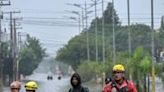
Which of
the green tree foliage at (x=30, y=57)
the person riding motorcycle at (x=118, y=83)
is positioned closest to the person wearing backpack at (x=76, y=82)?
the person riding motorcycle at (x=118, y=83)

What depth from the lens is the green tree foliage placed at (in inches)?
5342

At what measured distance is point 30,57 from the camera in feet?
460

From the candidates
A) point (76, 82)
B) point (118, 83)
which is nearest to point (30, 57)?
point (76, 82)

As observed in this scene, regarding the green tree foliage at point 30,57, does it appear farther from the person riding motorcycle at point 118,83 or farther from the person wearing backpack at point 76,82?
the person riding motorcycle at point 118,83

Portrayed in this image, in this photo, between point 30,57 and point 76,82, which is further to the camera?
point 30,57

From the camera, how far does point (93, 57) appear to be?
382 ft

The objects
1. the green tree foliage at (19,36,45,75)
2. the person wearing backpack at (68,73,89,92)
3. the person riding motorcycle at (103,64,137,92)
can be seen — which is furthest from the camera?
the green tree foliage at (19,36,45,75)

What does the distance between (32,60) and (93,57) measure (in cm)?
2732

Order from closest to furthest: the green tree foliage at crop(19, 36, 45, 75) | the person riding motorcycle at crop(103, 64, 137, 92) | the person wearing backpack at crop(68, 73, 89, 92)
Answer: the person riding motorcycle at crop(103, 64, 137, 92), the person wearing backpack at crop(68, 73, 89, 92), the green tree foliage at crop(19, 36, 45, 75)

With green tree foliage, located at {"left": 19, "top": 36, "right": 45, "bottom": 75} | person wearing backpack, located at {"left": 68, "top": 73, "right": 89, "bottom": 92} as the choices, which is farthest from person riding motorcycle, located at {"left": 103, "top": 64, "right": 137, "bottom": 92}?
green tree foliage, located at {"left": 19, "top": 36, "right": 45, "bottom": 75}

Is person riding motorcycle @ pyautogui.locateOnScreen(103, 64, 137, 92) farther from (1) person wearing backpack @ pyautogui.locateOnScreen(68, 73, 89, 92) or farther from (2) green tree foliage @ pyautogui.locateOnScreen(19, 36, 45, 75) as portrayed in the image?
(2) green tree foliage @ pyautogui.locateOnScreen(19, 36, 45, 75)

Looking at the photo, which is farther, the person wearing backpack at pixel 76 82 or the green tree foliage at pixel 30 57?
the green tree foliage at pixel 30 57

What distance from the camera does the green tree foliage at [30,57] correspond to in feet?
445

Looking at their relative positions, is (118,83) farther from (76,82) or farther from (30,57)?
(30,57)
